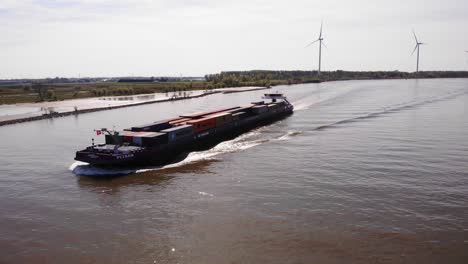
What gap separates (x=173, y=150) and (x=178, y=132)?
2.68 metres

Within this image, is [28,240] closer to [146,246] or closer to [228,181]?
[146,246]

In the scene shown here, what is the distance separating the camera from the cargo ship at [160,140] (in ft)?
118

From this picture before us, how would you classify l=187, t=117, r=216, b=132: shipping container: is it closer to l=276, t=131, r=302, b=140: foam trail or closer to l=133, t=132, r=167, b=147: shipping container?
l=133, t=132, r=167, b=147: shipping container

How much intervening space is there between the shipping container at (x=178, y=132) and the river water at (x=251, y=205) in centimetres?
286

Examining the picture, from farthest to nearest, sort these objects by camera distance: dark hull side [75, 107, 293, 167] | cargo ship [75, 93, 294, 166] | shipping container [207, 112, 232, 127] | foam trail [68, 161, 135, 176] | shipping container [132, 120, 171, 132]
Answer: shipping container [207, 112, 232, 127]
shipping container [132, 120, 171, 132]
cargo ship [75, 93, 294, 166]
foam trail [68, 161, 135, 176]
dark hull side [75, 107, 293, 167]

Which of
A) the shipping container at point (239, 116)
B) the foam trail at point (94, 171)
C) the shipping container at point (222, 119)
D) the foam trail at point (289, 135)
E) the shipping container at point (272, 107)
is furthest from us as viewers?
the shipping container at point (272, 107)

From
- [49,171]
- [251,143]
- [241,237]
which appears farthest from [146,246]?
[251,143]

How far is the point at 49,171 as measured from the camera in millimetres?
37062

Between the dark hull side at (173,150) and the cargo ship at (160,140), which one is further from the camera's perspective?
the cargo ship at (160,140)

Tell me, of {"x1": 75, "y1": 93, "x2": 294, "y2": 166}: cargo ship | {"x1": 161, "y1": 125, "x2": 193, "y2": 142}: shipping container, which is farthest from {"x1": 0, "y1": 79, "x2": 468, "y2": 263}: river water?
{"x1": 161, "y1": 125, "x2": 193, "y2": 142}: shipping container

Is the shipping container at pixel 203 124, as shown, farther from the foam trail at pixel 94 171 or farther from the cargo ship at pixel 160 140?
the foam trail at pixel 94 171

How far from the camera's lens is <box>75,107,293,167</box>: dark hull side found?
35594mm

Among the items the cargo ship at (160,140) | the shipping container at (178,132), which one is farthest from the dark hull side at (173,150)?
the shipping container at (178,132)

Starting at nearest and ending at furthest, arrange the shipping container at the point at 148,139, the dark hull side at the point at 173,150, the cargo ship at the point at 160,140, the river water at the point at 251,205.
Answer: the river water at the point at 251,205 < the dark hull side at the point at 173,150 < the cargo ship at the point at 160,140 < the shipping container at the point at 148,139
